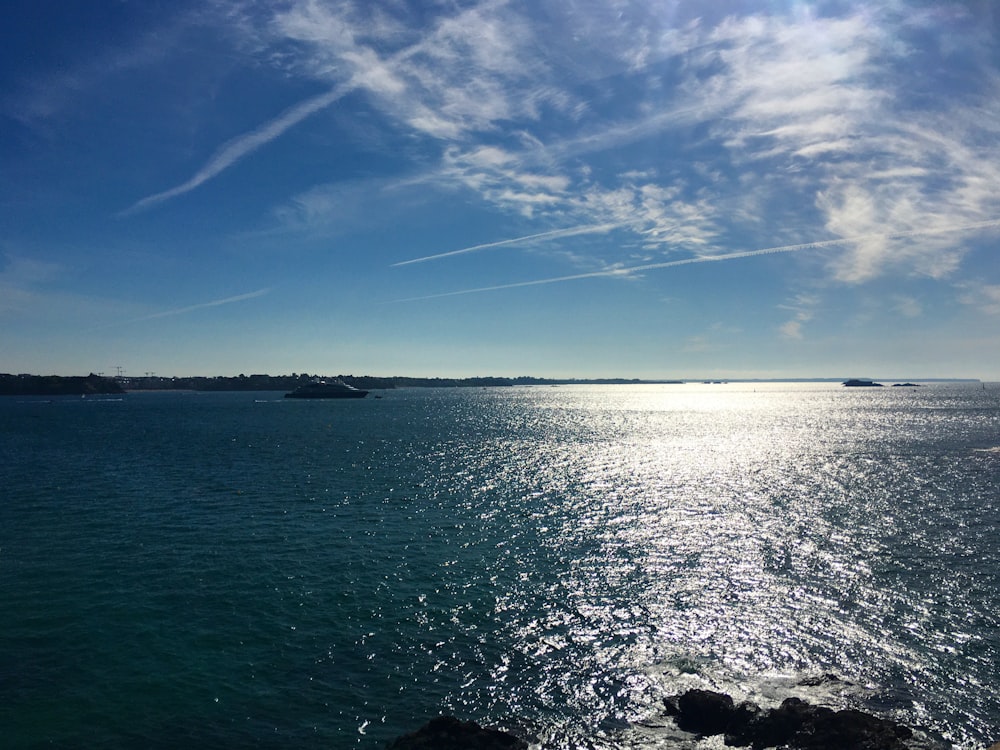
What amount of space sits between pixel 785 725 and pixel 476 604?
1528 cm

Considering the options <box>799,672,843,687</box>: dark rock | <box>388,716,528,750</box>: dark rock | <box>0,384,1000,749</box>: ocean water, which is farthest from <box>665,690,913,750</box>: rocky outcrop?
<box>388,716,528,750</box>: dark rock

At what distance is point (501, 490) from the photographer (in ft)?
206

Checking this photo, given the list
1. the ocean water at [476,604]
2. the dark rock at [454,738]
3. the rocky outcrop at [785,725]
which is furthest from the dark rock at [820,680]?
the dark rock at [454,738]

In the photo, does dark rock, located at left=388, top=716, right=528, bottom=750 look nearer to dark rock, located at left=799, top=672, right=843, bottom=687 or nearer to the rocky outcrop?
the rocky outcrop

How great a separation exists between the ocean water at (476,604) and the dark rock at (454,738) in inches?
45.8

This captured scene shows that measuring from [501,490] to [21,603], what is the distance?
4079 cm

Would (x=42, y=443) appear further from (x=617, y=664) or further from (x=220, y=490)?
(x=617, y=664)

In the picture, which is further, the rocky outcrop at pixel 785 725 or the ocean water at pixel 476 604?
the ocean water at pixel 476 604

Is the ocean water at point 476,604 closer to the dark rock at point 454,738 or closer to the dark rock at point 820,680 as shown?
the dark rock at point 820,680

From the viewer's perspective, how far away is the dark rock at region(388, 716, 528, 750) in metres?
17.6

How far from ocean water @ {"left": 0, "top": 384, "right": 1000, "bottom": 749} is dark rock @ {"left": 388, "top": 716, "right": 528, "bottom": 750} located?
1163 mm

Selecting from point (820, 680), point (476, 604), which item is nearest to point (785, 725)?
point (820, 680)

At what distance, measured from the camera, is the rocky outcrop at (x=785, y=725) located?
17.6m

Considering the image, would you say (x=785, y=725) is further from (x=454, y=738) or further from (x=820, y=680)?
(x=454, y=738)
